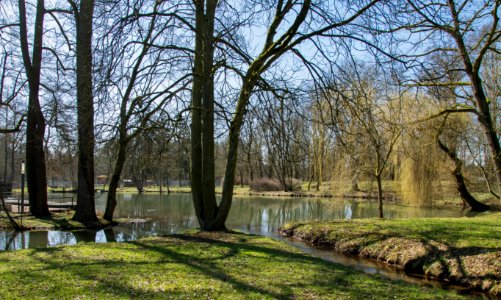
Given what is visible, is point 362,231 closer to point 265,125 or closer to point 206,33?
point 265,125

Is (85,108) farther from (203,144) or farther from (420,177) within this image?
(420,177)

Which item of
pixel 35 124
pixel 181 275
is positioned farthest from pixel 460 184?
pixel 35 124

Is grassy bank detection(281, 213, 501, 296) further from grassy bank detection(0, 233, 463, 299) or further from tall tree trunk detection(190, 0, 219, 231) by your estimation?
tall tree trunk detection(190, 0, 219, 231)

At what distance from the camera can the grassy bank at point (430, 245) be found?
803 centimetres

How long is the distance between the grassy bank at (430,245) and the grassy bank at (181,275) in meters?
1.92

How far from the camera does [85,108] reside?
905cm

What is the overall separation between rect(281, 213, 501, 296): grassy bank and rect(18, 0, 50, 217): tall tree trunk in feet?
33.8

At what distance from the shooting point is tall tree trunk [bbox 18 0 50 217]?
54.2ft

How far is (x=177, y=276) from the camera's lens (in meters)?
5.99

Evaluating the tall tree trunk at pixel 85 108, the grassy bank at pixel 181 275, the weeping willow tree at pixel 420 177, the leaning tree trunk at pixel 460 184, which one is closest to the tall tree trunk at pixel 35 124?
the tall tree trunk at pixel 85 108

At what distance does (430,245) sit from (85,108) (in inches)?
324

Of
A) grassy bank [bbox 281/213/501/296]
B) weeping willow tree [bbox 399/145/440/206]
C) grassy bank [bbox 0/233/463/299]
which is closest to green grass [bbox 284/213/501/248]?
grassy bank [bbox 281/213/501/296]

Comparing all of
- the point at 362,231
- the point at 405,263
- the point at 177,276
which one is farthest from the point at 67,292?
the point at 362,231

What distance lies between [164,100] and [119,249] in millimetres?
3588
